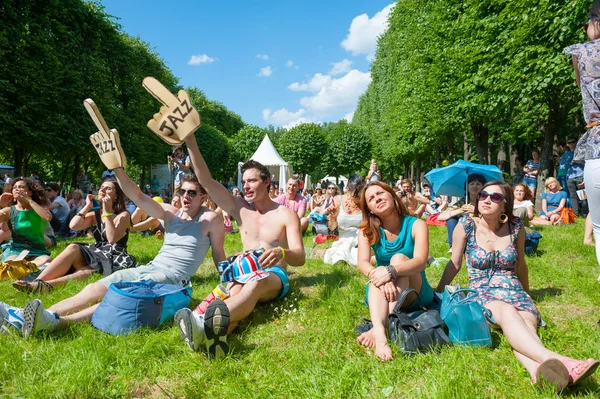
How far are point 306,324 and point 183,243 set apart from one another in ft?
5.30

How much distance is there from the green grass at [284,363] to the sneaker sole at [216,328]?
8cm

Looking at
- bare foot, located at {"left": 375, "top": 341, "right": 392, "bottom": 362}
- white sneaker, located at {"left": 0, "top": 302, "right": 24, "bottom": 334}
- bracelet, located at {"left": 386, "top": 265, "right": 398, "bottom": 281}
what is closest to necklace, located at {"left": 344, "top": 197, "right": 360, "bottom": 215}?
bracelet, located at {"left": 386, "top": 265, "right": 398, "bottom": 281}

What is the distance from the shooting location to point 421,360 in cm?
258

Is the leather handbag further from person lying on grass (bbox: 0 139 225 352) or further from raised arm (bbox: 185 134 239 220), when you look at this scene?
person lying on grass (bbox: 0 139 225 352)

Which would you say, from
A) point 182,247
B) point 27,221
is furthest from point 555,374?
point 27,221

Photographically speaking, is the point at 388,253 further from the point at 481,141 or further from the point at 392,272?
the point at 481,141

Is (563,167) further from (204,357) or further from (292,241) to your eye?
(204,357)

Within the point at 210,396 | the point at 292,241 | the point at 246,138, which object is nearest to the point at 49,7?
the point at 292,241

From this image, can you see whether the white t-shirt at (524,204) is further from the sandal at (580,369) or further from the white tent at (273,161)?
the white tent at (273,161)

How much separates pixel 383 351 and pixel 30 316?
2.59 m

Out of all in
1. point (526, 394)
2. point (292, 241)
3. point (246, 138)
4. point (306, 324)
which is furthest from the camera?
point (246, 138)

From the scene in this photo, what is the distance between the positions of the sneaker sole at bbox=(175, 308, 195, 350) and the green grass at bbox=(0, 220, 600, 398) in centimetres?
13

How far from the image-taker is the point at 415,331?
2730mm

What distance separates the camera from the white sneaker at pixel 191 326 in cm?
259
